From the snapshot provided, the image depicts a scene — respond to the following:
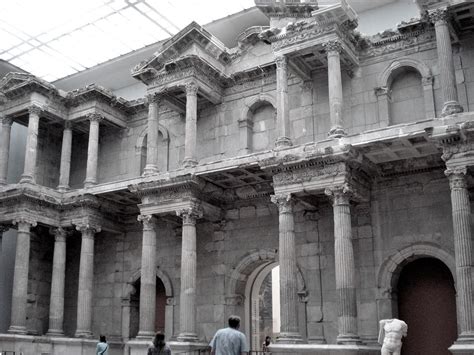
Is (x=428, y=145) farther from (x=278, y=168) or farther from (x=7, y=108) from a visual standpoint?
(x=7, y=108)

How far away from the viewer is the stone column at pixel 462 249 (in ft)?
49.9

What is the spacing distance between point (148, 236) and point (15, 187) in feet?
18.1

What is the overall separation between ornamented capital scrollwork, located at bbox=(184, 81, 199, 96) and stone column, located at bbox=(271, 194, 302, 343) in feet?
16.5

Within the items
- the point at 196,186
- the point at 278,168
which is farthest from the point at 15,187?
the point at 278,168

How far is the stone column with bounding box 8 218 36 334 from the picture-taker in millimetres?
22000

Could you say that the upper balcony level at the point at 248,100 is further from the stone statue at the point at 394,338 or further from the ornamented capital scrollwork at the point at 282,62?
the stone statue at the point at 394,338

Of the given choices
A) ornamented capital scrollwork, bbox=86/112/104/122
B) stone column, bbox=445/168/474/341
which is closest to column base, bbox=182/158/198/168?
ornamented capital scrollwork, bbox=86/112/104/122

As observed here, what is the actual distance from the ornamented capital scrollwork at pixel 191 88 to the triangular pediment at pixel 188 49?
958 mm

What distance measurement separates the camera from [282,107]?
62.7 ft

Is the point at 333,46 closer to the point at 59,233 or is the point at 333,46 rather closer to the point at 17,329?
the point at 59,233

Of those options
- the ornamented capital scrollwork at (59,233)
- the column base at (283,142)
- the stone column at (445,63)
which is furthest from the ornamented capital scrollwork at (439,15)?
the ornamented capital scrollwork at (59,233)

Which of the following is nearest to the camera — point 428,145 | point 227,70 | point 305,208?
point 428,145

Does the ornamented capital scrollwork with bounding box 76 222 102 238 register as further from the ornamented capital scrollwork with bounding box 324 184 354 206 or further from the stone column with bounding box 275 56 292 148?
the ornamented capital scrollwork with bounding box 324 184 354 206

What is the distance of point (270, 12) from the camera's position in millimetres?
20828
